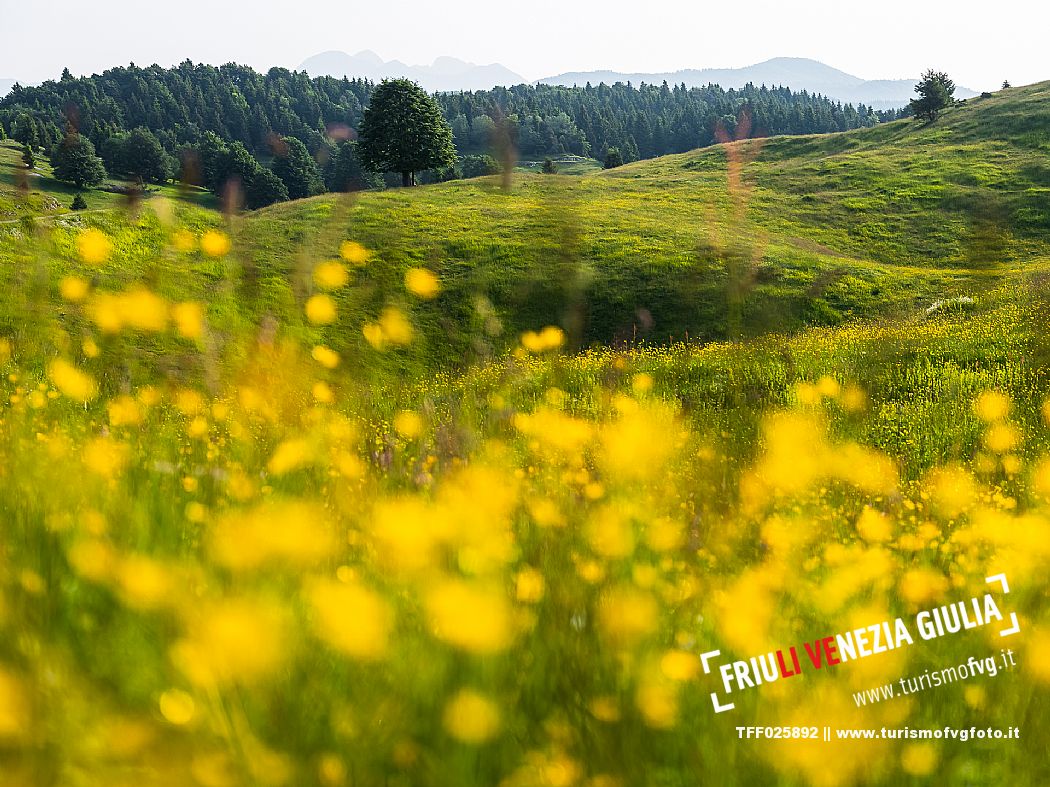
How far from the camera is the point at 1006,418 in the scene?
20.0 ft

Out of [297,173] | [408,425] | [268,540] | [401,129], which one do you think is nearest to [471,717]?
[268,540]

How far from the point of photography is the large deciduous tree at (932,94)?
72125 millimetres

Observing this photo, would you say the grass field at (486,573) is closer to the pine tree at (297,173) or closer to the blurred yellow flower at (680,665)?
the blurred yellow flower at (680,665)

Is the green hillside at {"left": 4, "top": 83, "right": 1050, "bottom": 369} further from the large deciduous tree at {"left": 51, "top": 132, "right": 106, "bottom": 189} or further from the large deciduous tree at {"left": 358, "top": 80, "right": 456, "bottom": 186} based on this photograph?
the large deciduous tree at {"left": 51, "top": 132, "right": 106, "bottom": 189}

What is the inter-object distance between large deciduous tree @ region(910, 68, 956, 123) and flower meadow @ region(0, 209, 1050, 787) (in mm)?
84785

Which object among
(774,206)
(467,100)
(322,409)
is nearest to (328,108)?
(467,100)

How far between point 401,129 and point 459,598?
190 feet

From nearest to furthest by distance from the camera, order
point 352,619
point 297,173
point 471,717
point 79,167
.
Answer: point 471,717
point 352,619
point 79,167
point 297,173

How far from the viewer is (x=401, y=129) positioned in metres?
54.5

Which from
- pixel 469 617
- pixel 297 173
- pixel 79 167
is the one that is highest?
pixel 79 167

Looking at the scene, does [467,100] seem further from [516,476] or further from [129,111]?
[516,476]

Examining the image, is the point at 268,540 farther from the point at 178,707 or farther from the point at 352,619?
the point at 178,707

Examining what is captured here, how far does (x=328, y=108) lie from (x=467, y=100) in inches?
1564

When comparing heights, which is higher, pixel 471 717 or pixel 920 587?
pixel 471 717
